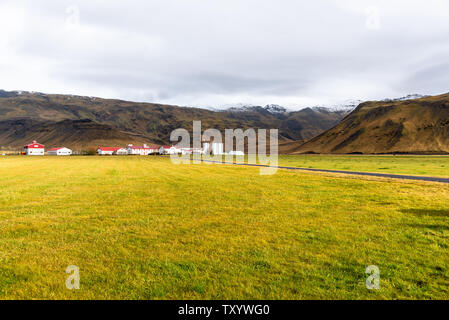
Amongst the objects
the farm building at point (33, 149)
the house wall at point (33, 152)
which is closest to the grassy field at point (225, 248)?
the house wall at point (33, 152)

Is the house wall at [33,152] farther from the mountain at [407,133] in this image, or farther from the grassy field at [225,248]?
the grassy field at [225,248]

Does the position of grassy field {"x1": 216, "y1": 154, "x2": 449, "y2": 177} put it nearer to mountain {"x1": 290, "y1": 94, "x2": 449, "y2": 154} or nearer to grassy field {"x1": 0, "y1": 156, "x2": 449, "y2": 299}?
grassy field {"x1": 0, "y1": 156, "x2": 449, "y2": 299}

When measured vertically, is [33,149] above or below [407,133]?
below

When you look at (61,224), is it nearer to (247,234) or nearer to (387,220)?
(247,234)

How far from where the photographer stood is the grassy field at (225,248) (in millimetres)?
6637

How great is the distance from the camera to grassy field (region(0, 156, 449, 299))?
6.64m

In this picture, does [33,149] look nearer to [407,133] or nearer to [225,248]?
[225,248]

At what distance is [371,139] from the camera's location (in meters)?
183

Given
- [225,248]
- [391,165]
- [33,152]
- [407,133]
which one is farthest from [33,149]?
[407,133]

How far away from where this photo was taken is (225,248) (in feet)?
30.6

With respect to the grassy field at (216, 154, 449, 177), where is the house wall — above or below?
above

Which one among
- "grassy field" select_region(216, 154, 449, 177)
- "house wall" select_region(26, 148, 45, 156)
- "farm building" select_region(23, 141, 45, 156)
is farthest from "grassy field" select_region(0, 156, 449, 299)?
"farm building" select_region(23, 141, 45, 156)
